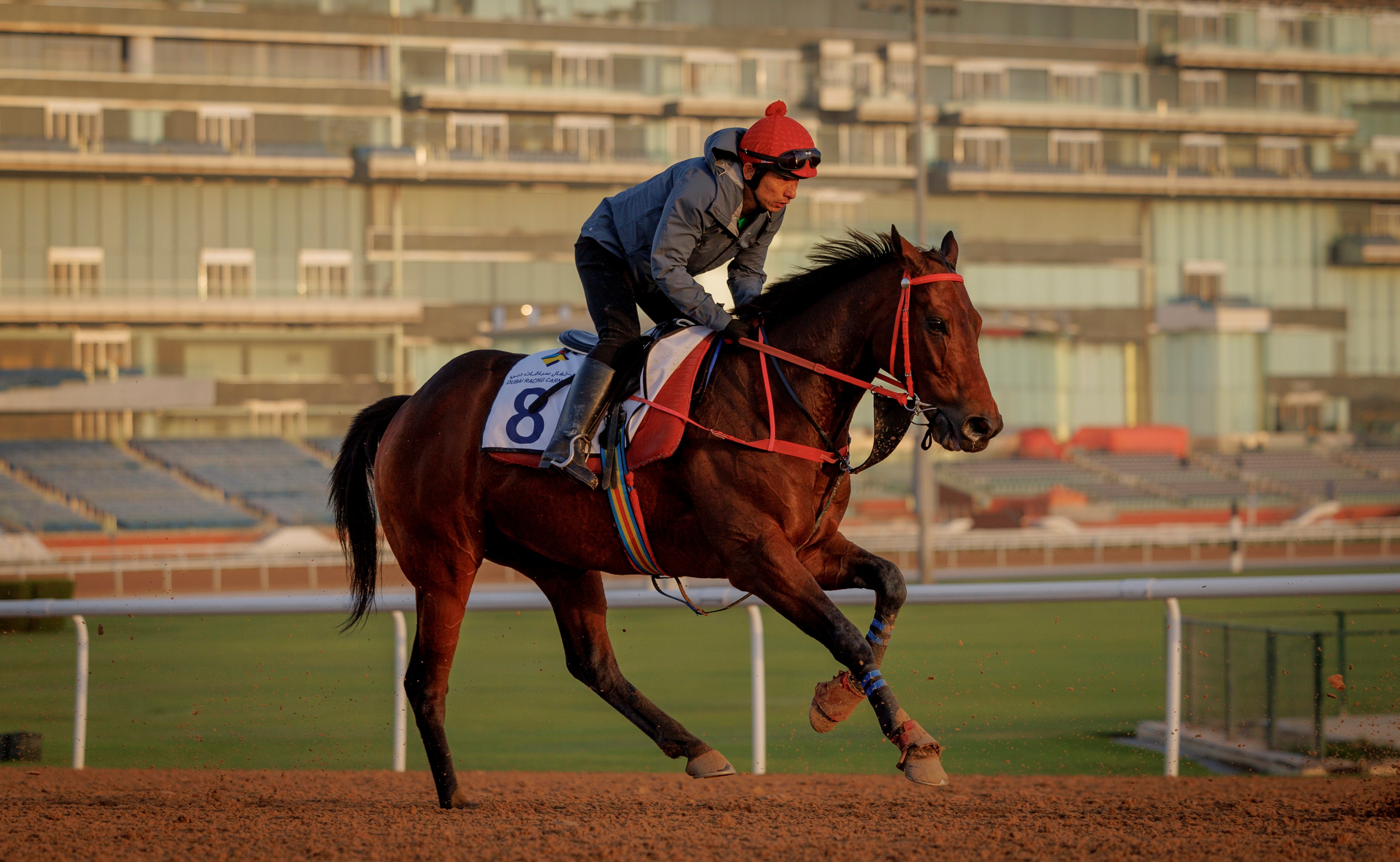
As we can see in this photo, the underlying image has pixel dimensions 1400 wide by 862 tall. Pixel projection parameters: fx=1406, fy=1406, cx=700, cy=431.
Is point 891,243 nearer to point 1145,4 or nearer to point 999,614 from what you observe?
point 999,614

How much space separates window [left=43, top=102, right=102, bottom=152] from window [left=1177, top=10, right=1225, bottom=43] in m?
29.5

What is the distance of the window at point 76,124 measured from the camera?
112 ft

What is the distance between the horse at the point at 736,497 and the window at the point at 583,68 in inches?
1319

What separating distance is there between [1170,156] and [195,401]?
90.7 ft

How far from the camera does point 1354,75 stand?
4184 cm

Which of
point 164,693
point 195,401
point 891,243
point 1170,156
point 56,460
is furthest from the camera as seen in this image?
point 1170,156

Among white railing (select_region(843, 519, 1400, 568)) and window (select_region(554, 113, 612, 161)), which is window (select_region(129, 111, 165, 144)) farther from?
white railing (select_region(843, 519, 1400, 568))

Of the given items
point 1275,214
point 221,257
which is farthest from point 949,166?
point 221,257

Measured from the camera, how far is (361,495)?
17.3 ft

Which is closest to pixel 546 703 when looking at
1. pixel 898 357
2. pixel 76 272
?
pixel 898 357

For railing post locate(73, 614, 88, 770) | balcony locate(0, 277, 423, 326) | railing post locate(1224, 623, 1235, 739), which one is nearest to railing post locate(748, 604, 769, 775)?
railing post locate(1224, 623, 1235, 739)

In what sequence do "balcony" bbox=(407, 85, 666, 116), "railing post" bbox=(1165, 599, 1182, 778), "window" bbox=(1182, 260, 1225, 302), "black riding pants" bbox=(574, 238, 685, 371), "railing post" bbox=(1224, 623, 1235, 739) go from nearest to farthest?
"black riding pants" bbox=(574, 238, 685, 371)
"railing post" bbox=(1165, 599, 1182, 778)
"railing post" bbox=(1224, 623, 1235, 739)
"balcony" bbox=(407, 85, 666, 116)
"window" bbox=(1182, 260, 1225, 302)

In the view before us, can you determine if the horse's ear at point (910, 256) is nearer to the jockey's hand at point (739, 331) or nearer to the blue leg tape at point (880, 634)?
the jockey's hand at point (739, 331)

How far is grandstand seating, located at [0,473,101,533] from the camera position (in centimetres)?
2559
